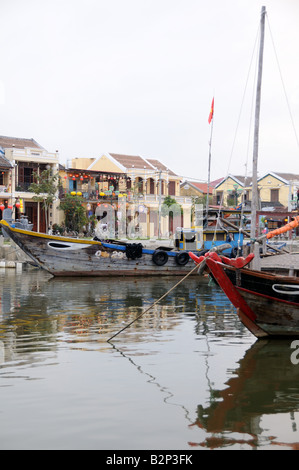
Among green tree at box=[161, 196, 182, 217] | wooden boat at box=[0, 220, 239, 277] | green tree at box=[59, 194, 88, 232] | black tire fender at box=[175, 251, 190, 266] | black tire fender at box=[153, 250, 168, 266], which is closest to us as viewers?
wooden boat at box=[0, 220, 239, 277]

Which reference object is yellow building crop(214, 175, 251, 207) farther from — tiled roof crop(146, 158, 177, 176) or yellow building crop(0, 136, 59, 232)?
yellow building crop(0, 136, 59, 232)

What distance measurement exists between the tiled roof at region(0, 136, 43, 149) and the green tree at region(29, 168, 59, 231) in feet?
10.1

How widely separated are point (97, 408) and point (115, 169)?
43339 mm

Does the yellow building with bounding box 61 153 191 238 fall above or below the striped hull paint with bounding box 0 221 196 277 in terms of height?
above

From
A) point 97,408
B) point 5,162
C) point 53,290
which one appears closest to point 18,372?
point 97,408

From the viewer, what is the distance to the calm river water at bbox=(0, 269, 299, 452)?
622 centimetres

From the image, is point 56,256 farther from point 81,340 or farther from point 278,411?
point 278,411

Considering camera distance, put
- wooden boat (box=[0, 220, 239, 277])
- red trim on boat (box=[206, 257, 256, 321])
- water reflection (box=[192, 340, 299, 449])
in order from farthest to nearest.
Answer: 1. wooden boat (box=[0, 220, 239, 277])
2. red trim on boat (box=[206, 257, 256, 321])
3. water reflection (box=[192, 340, 299, 449])

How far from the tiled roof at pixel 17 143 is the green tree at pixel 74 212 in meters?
4.86

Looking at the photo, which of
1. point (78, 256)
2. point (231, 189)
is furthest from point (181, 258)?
point (231, 189)

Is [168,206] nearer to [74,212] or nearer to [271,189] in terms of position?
[74,212]

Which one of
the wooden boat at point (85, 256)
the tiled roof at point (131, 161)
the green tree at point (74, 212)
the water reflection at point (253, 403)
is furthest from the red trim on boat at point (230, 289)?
the tiled roof at point (131, 161)

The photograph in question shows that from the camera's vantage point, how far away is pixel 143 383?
816 centimetres

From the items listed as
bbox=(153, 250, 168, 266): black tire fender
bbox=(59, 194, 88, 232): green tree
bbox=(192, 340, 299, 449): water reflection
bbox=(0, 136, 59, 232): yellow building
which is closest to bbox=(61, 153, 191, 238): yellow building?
bbox=(59, 194, 88, 232): green tree
